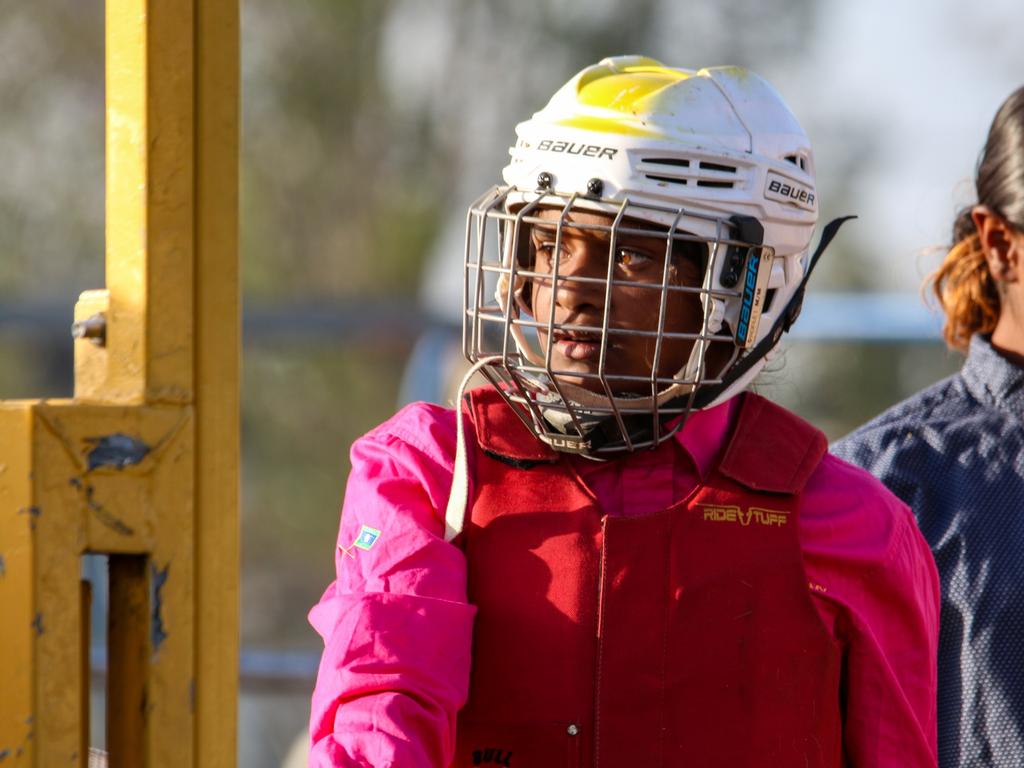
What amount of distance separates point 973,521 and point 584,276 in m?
1.01

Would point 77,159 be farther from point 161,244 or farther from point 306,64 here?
point 161,244

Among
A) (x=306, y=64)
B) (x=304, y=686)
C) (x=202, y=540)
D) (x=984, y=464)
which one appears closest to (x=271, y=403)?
(x=306, y=64)

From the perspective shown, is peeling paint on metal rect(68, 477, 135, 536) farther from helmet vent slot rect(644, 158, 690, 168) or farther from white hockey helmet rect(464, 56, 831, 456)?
helmet vent slot rect(644, 158, 690, 168)

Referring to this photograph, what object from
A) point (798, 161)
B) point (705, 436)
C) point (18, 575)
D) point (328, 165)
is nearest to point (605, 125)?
point (798, 161)

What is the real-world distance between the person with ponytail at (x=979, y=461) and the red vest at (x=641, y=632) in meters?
0.61

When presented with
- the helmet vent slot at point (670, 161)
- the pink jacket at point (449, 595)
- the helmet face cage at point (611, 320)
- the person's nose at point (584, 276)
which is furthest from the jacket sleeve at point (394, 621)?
the helmet vent slot at point (670, 161)

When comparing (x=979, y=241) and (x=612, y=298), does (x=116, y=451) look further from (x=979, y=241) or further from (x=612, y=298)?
(x=979, y=241)

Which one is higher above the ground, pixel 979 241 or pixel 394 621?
pixel 979 241

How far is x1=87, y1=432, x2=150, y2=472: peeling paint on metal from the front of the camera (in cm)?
187

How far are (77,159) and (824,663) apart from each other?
12457 millimetres

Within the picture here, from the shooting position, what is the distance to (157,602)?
192cm

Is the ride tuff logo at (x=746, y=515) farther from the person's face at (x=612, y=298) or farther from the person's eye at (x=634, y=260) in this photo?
the person's eye at (x=634, y=260)

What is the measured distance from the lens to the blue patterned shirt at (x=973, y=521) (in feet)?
9.62

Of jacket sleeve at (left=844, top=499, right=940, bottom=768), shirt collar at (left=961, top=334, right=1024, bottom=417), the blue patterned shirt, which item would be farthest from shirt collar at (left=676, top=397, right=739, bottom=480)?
shirt collar at (left=961, top=334, right=1024, bottom=417)
